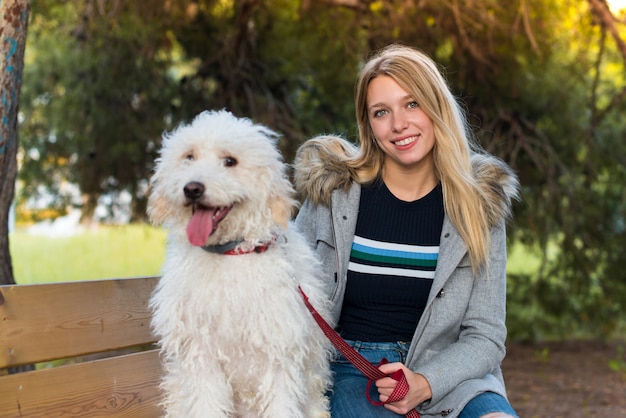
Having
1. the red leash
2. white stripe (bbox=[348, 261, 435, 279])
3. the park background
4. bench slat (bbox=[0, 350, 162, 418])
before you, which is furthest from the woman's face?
the park background

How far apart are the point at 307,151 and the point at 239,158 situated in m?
0.99

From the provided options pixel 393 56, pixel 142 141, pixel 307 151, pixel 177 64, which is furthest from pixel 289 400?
pixel 177 64

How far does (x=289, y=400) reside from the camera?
254cm

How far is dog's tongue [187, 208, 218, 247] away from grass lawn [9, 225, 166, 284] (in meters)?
4.88

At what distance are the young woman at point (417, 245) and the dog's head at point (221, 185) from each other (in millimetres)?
578

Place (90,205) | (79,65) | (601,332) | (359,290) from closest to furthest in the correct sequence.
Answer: (359,290), (79,65), (90,205), (601,332)

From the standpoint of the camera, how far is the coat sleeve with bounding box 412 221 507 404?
2.96 meters

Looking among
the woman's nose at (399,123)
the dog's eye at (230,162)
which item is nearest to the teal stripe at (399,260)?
the woman's nose at (399,123)

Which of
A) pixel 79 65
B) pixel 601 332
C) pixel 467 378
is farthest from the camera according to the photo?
pixel 601 332

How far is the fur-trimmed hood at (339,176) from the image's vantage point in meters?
3.27

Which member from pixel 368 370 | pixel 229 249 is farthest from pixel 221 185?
pixel 368 370

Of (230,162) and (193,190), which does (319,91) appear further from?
(193,190)

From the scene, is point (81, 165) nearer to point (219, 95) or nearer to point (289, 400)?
point (219, 95)

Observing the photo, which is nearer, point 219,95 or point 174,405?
point 174,405
